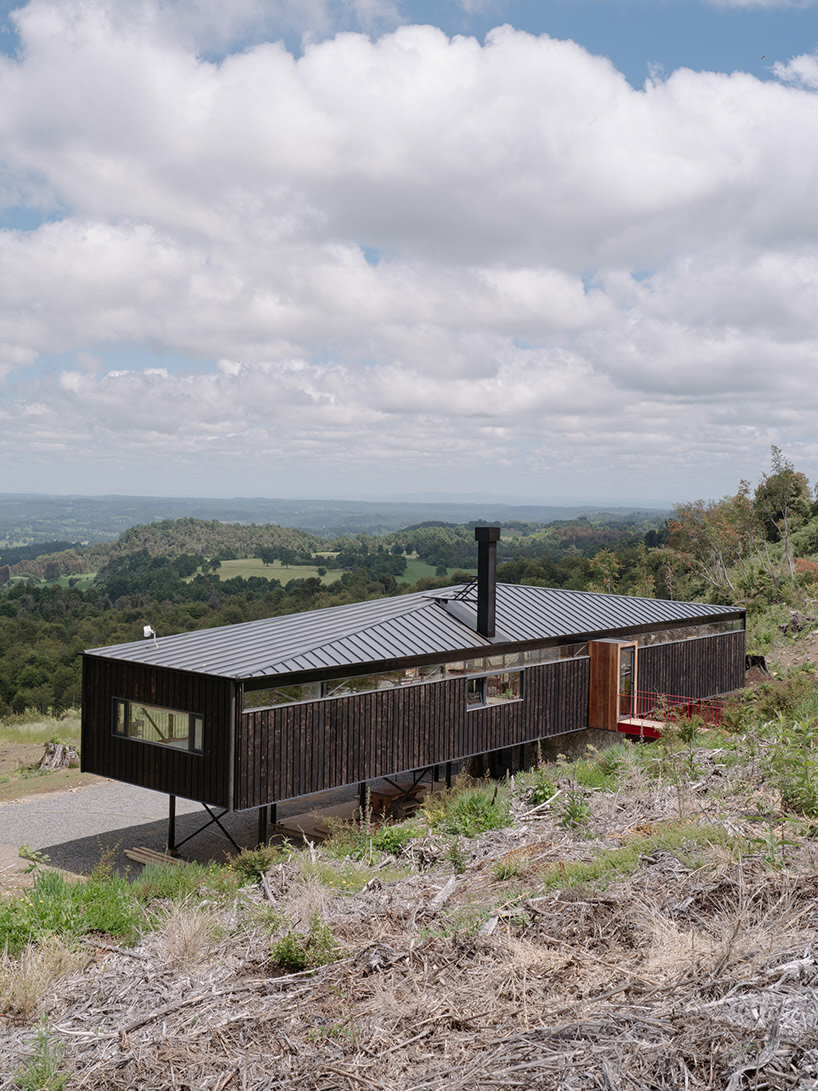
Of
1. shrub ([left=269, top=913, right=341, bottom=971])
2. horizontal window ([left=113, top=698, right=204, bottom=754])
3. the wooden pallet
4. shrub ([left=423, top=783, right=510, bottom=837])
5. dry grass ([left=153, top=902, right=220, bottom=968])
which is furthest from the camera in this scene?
the wooden pallet

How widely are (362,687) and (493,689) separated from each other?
3.37 meters

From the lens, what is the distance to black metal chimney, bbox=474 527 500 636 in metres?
16.8

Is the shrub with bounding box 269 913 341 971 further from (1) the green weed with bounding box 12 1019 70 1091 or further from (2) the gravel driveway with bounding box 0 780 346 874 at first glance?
(2) the gravel driveway with bounding box 0 780 346 874

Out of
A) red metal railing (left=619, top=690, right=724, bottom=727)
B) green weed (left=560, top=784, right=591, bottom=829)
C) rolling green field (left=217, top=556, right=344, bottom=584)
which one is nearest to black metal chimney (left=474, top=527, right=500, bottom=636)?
red metal railing (left=619, top=690, right=724, bottom=727)

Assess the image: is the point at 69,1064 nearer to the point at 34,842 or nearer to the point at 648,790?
the point at 648,790

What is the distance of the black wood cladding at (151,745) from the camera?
1287cm

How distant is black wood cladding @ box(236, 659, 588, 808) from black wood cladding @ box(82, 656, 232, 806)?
442mm

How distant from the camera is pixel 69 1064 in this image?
215 inches

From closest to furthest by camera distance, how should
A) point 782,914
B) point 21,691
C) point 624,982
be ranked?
point 624,982, point 782,914, point 21,691

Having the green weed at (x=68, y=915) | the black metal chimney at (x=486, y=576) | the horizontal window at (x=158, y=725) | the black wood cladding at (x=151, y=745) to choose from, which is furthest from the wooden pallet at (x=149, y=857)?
the black metal chimney at (x=486, y=576)

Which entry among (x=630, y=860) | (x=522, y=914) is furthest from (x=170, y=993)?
(x=630, y=860)

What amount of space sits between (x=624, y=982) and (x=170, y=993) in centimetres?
321

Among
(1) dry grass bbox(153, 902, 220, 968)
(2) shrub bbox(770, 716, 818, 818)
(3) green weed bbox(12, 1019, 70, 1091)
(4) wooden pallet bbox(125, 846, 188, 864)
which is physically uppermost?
(2) shrub bbox(770, 716, 818, 818)

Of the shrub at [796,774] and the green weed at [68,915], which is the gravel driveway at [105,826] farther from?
the shrub at [796,774]
